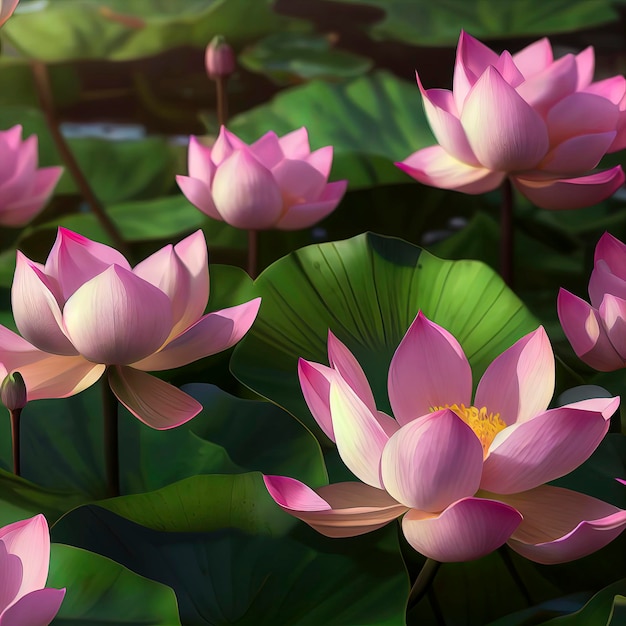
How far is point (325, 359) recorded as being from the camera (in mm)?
423

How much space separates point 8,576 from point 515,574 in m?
0.20

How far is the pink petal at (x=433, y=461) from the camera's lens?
0.86ft

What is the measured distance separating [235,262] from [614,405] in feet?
1.34

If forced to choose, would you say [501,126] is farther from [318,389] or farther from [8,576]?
[8,576]

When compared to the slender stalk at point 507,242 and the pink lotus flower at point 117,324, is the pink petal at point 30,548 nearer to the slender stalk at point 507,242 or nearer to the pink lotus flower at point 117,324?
the pink lotus flower at point 117,324

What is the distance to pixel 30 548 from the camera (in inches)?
10.5

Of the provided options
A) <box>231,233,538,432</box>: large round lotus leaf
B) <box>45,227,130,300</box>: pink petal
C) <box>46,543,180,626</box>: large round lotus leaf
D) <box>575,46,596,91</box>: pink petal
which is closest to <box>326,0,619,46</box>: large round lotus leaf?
<box>575,46,596,91</box>: pink petal

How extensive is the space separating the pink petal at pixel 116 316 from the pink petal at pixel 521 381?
0.42 ft

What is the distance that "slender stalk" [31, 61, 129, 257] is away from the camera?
686 millimetres

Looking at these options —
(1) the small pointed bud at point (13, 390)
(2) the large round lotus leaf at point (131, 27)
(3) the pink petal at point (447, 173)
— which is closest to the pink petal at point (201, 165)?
(3) the pink petal at point (447, 173)

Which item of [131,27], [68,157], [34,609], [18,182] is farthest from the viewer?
[131,27]

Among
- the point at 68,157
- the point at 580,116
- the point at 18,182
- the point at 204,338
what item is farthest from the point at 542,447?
the point at 68,157

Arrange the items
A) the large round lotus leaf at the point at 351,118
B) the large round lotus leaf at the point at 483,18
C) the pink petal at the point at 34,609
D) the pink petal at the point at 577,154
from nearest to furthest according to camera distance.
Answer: the pink petal at the point at 34,609
the pink petal at the point at 577,154
the large round lotus leaf at the point at 351,118
the large round lotus leaf at the point at 483,18

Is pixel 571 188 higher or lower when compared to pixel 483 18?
higher
